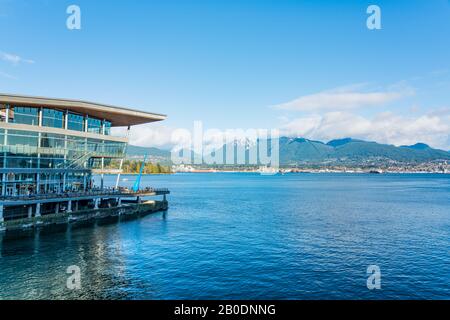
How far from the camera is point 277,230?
54781 mm

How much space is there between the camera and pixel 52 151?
193 ft

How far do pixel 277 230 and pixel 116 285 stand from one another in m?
31.4

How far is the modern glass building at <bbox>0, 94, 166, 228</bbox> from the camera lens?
53.2 m

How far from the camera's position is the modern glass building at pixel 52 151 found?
53.2m

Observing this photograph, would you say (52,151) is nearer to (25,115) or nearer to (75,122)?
(25,115)

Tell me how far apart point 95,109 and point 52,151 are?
11313 mm

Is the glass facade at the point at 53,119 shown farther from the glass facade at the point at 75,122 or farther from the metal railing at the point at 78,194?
the metal railing at the point at 78,194

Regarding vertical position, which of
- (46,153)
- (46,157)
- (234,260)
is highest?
(46,153)

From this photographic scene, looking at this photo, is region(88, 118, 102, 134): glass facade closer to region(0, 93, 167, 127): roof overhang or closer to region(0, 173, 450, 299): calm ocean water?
region(0, 93, 167, 127): roof overhang

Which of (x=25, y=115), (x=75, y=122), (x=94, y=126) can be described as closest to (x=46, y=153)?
(x=25, y=115)

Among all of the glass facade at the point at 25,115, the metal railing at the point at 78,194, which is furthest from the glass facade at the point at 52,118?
the metal railing at the point at 78,194

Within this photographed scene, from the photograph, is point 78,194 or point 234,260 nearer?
point 234,260

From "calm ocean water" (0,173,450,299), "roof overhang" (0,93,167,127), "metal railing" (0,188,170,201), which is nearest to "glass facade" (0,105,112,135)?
"roof overhang" (0,93,167,127)
